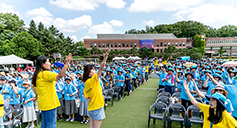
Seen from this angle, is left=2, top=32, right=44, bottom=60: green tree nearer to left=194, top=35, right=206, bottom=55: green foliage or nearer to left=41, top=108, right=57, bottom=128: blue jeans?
left=41, top=108, right=57, bottom=128: blue jeans

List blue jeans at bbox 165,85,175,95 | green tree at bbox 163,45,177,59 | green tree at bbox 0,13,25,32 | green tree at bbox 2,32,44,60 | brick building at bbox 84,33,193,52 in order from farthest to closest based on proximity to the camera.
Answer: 1. brick building at bbox 84,33,193,52
2. green tree at bbox 163,45,177,59
3. green tree at bbox 0,13,25,32
4. green tree at bbox 2,32,44,60
5. blue jeans at bbox 165,85,175,95

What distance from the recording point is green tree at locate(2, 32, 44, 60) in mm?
25516

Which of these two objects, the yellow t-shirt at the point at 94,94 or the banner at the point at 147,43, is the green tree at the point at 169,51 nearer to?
the banner at the point at 147,43

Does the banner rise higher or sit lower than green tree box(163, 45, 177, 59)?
higher

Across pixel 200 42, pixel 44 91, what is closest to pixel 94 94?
pixel 44 91

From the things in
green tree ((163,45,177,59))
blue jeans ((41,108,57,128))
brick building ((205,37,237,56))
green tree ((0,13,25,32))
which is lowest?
blue jeans ((41,108,57,128))

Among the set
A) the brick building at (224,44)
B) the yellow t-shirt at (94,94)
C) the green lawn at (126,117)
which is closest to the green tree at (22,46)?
the green lawn at (126,117)

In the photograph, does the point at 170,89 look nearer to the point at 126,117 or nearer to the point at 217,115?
the point at 126,117

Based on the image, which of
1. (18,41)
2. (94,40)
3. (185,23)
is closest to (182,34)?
(185,23)

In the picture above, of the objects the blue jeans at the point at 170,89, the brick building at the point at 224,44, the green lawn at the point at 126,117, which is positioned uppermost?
the brick building at the point at 224,44

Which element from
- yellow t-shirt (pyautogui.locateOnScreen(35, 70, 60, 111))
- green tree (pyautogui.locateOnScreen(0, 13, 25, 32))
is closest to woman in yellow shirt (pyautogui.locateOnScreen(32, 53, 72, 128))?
yellow t-shirt (pyautogui.locateOnScreen(35, 70, 60, 111))

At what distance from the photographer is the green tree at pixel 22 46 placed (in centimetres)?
2552

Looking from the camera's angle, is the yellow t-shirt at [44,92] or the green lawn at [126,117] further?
the green lawn at [126,117]

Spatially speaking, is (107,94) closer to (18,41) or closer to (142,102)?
(142,102)
